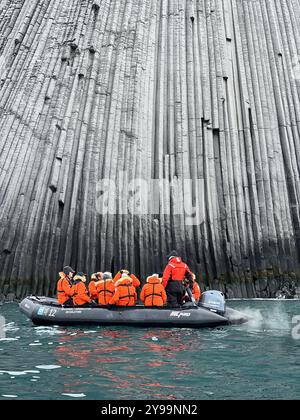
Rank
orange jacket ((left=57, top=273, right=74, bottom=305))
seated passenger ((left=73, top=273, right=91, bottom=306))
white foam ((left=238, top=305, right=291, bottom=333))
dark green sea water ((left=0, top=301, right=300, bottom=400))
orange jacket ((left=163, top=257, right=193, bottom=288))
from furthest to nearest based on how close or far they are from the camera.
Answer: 1. orange jacket ((left=57, top=273, right=74, bottom=305))
2. seated passenger ((left=73, top=273, right=91, bottom=306))
3. orange jacket ((left=163, top=257, right=193, bottom=288))
4. white foam ((left=238, top=305, right=291, bottom=333))
5. dark green sea water ((left=0, top=301, right=300, bottom=400))

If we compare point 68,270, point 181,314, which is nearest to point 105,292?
point 68,270

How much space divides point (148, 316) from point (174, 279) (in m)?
1.51

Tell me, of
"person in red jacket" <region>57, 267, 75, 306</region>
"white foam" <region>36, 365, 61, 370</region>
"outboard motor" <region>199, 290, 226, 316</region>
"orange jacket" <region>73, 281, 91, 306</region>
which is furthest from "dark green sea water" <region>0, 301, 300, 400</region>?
"person in red jacket" <region>57, 267, 75, 306</region>

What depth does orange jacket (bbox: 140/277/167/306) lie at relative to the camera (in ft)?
57.6

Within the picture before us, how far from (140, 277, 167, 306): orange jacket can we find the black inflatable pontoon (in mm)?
378

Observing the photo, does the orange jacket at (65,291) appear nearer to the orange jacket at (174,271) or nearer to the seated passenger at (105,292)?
the seated passenger at (105,292)

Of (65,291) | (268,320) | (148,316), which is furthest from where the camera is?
(65,291)

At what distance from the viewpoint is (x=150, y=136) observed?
28781 mm

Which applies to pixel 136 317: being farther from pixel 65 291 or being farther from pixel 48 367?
pixel 48 367

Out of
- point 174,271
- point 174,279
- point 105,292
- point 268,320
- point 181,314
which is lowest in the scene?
point 181,314

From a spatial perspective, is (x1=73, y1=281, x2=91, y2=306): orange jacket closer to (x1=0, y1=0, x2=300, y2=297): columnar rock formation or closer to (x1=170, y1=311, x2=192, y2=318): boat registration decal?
(x1=170, y1=311, x2=192, y2=318): boat registration decal

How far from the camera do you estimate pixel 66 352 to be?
1298 centimetres

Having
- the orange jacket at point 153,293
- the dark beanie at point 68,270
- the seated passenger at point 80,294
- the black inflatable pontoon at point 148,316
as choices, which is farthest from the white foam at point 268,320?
the dark beanie at point 68,270

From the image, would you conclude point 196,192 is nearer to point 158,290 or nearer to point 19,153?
point 19,153
